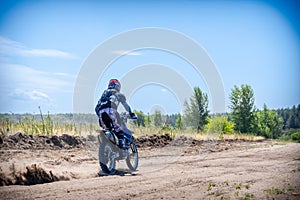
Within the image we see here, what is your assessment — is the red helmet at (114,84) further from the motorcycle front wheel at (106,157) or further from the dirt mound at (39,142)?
the dirt mound at (39,142)

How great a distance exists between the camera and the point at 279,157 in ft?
34.2

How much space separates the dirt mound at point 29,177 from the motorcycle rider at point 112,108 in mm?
1922

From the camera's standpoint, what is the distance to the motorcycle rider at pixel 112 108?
29.2 ft

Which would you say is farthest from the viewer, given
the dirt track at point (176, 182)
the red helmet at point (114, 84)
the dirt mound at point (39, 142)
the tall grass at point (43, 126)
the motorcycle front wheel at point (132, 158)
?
the tall grass at point (43, 126)

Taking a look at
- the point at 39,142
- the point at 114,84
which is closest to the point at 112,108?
the point at 114,84

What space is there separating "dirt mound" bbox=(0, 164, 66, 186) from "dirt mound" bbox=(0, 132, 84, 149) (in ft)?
14.5

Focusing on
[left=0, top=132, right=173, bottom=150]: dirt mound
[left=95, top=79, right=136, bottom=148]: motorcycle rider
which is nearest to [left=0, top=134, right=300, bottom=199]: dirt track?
[left=95, top=79, right=136, bottom=148]: motorcycle rider

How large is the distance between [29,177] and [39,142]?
5.73 m

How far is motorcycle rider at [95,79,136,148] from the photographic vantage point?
8891 millimetres

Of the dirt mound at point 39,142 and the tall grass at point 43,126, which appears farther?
the tall grass at point 43,126

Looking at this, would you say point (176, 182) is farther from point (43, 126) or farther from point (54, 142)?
point (43, 126)

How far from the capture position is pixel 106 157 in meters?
8.92

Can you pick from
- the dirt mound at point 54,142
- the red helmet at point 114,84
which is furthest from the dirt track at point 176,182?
the red helmet at point 114,84

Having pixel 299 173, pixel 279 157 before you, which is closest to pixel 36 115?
pixel 279 157
